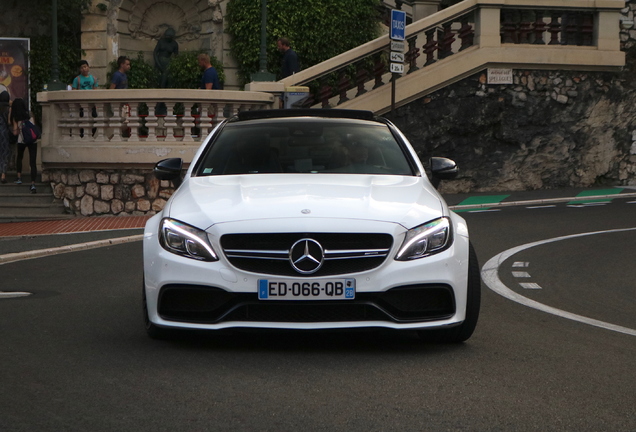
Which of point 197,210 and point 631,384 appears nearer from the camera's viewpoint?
point 631,384

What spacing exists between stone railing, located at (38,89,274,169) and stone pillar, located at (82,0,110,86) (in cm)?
802

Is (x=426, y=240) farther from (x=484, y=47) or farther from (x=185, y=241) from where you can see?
(x=484, y=47)

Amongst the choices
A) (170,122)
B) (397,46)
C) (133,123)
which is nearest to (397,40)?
(397,46)

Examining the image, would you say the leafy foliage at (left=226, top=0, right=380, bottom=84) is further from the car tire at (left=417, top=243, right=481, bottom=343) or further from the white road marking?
the car tire at (left=417, top=243, right=481, bottom=343)

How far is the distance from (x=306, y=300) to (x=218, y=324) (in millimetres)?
547

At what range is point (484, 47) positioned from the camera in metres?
21.1

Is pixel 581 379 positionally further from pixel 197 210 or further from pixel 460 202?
pixel 460 202

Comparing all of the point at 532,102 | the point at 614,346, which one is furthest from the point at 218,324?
the point at 532,102

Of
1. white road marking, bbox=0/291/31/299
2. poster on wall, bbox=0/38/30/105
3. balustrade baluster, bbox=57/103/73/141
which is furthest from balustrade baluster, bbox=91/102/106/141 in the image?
white road marking, bbox=0/291/31/299

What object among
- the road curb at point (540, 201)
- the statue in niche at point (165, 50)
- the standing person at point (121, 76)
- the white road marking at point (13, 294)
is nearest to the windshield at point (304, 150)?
the white road marking at point (13, 294)

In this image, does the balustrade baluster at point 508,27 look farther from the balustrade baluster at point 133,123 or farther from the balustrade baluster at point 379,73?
the balustrade baluster at point 133,123

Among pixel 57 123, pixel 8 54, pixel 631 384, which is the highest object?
pixel 8 54

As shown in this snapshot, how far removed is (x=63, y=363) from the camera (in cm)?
620

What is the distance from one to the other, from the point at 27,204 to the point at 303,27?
31.6 feet
